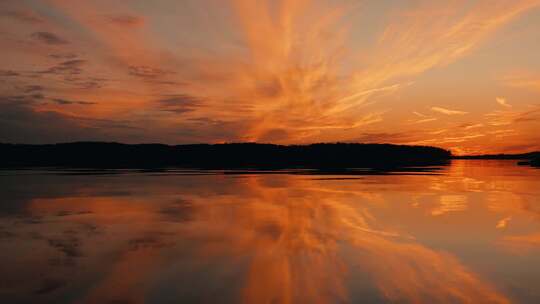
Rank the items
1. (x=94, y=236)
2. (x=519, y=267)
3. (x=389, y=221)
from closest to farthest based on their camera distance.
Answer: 1. (x=519, y=267)
2. (x=94, y=236)
3. (x=389, y=221)

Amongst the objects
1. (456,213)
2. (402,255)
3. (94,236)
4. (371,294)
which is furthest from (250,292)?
(456,213)

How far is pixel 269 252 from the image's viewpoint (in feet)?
34.8

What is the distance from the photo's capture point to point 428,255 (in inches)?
409

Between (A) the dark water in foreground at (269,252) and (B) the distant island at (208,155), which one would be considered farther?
(B) the distant island at (208,155)

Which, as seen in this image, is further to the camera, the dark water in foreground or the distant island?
the distant island

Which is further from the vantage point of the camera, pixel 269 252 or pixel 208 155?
pixel 208 155

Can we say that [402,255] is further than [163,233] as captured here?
No

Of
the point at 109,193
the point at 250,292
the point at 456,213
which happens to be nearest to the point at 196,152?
the point at 109,193

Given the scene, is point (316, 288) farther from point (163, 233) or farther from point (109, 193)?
point (109, 193)

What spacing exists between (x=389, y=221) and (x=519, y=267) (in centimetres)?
590

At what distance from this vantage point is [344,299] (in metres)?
7.29

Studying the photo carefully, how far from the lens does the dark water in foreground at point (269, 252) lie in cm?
767

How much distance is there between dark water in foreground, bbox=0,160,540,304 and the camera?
7672 mm

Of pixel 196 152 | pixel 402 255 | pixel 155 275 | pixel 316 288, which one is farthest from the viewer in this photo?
pixel 196 152
